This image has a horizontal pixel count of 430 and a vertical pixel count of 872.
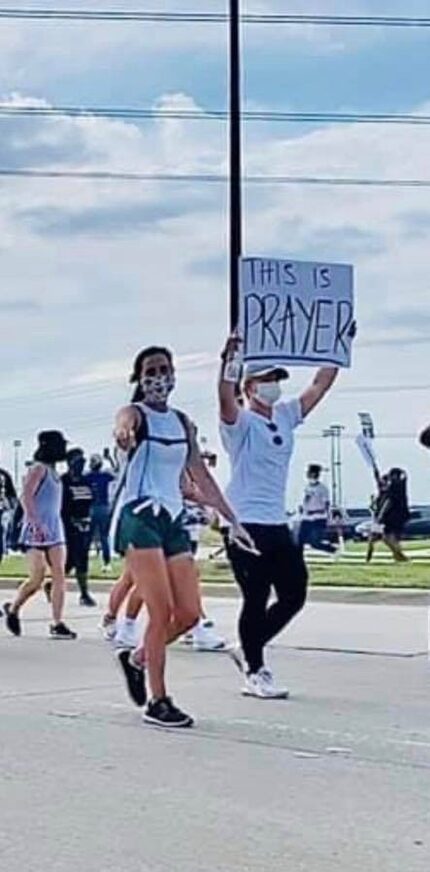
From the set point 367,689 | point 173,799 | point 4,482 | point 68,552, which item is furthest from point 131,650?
point 4,482

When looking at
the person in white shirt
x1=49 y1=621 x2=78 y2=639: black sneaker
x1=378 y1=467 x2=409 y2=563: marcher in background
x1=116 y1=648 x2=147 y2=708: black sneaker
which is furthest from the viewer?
the person in white shirt

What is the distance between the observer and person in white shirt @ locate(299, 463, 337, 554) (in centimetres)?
2752

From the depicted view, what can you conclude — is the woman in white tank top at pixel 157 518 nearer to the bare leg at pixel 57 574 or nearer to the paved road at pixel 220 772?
the paved road at pixel 220 772

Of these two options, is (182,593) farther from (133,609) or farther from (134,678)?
(133,609)

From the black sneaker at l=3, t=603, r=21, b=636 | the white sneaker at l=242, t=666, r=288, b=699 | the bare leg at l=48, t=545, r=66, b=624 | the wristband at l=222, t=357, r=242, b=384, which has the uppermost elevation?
the wristband at l=222, t=357, r=242, b=384

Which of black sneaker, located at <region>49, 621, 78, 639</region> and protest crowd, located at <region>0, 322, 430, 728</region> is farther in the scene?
black sneaker, located at <region>49, 621, 78, 639</region>

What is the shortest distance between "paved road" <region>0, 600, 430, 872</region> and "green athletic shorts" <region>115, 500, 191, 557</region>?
93 cm

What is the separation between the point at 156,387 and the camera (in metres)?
9.36

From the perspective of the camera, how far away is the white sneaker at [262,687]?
10.4m

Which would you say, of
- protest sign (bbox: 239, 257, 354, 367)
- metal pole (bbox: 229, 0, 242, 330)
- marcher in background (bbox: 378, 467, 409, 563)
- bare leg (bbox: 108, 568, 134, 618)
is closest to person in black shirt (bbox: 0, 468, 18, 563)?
metal pole (bbox: 229, 0, 242, 330)

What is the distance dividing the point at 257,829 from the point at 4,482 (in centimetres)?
1341

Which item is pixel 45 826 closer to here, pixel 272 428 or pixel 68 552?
pixel 272 428

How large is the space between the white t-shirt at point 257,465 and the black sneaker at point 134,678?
1019mm

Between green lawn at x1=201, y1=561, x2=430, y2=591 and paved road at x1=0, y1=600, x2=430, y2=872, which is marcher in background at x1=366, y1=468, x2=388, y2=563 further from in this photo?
paved road at x1=0, y1=600, x2=430, y2=872
